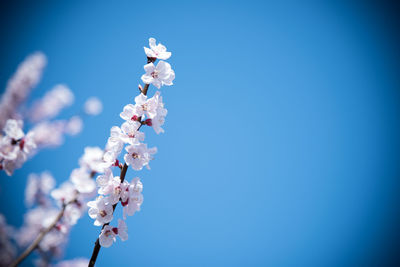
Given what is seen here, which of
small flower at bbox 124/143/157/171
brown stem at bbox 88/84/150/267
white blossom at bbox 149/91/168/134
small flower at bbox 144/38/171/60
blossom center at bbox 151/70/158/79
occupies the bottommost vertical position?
brown stem at bbox 88/84/150/267

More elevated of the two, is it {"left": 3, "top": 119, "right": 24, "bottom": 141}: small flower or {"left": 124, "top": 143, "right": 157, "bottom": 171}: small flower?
{"left": 3, "top": 119, "right": 24, "bottom": 141}: small flower

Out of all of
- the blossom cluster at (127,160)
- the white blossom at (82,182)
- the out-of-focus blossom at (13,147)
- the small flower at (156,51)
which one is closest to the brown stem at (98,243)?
the blossom cluster at (127,160)

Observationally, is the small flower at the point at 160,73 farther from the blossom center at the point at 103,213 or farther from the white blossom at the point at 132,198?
the blossom center at the point at 103,213

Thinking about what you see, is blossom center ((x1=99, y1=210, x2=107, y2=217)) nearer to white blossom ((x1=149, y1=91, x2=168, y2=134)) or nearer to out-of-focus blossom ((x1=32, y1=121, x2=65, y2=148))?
white blossom ((x1=149, y1=91, x2=168, y2=134))

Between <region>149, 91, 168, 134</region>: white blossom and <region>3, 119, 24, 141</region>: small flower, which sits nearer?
<region>149, 91, 168, 134</region>: white blossom

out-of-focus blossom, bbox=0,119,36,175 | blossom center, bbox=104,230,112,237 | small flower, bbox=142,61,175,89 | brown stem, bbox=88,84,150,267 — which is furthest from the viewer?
out-of-focus blossom, bbox=0,119,36,175

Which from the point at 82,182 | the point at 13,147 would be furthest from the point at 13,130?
the point at 82,182

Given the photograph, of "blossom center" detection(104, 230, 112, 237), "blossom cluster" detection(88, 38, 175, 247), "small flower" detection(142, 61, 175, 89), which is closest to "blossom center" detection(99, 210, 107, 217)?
"blossom cluster" detection(88, 38, 175, 247)

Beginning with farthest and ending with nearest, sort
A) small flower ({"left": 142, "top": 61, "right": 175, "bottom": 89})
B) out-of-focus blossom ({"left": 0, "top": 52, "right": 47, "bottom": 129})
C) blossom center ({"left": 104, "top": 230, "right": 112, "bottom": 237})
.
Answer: out-of-focus blossom ({"left": 0, "top": 52, "right": 47, "bottom": 129}) → small flower ({"left": 142, "top": 61, "right": 175, "bottom": 89}) → blossom center ({"left": 104, "top": 230, "right": 112, "bottom": 237})
